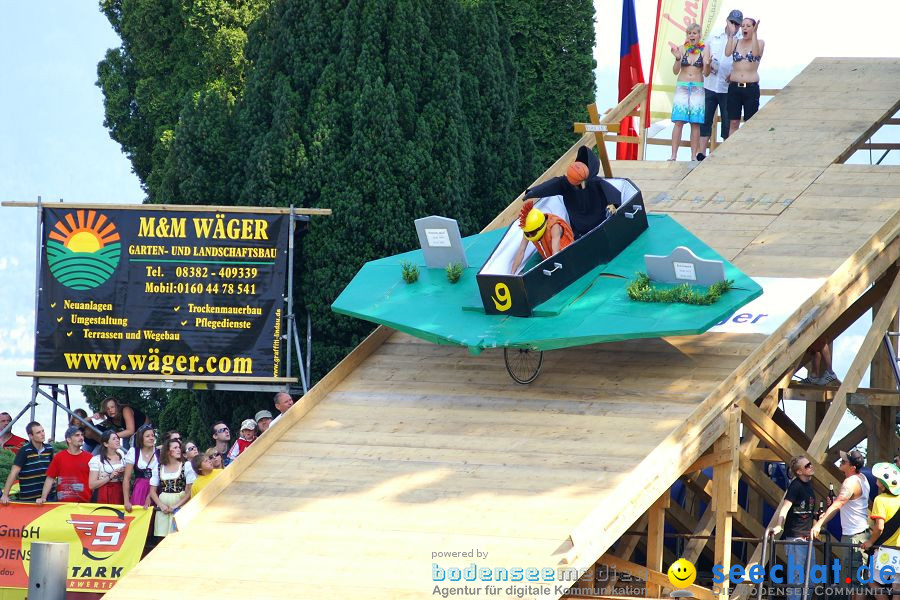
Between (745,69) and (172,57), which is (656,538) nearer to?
(745,69)

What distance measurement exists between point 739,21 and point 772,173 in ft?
6.02

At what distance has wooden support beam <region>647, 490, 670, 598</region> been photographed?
11.8 m

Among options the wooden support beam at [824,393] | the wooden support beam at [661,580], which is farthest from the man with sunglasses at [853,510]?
the wooden support beam at [824,393]

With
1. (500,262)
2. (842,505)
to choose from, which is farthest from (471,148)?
(842,505)

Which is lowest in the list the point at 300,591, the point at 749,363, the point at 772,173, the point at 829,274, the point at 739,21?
the point at 300,591

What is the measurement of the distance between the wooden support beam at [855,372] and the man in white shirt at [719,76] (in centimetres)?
362

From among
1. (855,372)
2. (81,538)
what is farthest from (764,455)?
(81,538)

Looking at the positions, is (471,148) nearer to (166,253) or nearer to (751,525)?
(166,253)

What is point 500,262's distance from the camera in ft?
42.5

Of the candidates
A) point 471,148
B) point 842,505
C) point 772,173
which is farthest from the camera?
point 471,148

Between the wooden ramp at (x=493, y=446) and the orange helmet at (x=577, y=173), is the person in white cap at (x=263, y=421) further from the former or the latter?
the orange helmet at (x=577, y=173)

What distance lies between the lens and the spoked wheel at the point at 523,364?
1300 centimetres

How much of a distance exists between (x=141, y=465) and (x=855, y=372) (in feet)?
21.7

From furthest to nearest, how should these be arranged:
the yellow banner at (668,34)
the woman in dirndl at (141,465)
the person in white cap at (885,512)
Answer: the yellow banner at (668,34)
the woman in dirndl at (141,465)
the person in white cap at (885,512)
